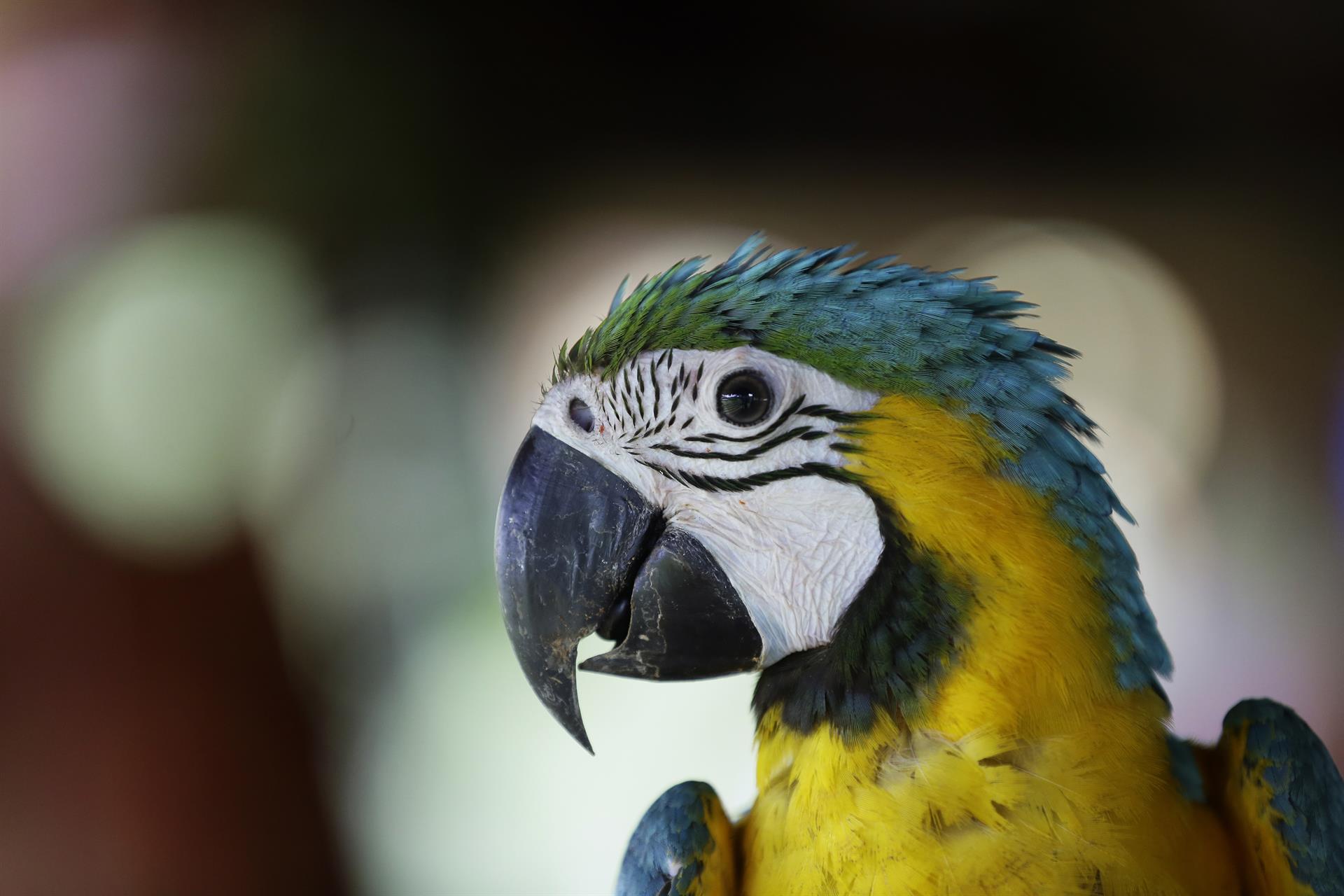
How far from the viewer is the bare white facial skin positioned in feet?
2.48

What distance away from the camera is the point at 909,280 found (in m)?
0.80

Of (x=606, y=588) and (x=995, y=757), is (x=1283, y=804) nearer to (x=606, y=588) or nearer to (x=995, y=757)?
(x=995, y=757)

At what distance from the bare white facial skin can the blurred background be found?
1.71 meters

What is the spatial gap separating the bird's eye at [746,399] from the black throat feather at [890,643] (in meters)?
0.13

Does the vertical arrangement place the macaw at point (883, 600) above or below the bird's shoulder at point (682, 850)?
Result: above

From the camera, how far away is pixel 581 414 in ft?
2.70

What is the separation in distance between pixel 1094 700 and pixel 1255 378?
2.76 meters

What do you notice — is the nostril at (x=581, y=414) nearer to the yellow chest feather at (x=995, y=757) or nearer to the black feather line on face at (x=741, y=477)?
the black feather line on face at (x=741, y=477)

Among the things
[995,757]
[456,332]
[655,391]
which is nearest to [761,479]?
[655,391]

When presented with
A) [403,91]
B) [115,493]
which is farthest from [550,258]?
[115,493]

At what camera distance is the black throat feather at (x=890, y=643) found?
2.35 ft

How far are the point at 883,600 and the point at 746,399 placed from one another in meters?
0.21

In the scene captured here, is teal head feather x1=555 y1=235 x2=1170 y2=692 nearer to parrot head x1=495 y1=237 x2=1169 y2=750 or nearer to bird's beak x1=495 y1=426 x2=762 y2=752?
parrot head x1=495 y1=237 x2=1169 y2=750

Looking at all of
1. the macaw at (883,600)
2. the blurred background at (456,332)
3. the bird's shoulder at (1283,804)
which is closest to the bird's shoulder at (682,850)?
the macaw at (883,600)
